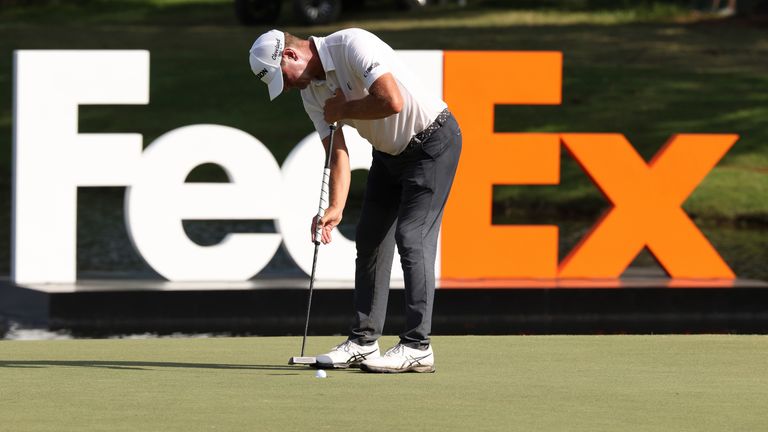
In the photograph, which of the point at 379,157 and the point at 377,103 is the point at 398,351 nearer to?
the point at 379,157

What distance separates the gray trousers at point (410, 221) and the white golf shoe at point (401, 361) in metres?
0.04

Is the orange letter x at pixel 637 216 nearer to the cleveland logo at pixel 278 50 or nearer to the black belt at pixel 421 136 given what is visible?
the black belt at pixel 421 136

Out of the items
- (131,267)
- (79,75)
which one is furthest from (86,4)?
(79,75)

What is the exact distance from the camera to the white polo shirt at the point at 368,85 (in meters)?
7.38

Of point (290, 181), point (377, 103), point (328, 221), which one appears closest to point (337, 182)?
point (328, 221)

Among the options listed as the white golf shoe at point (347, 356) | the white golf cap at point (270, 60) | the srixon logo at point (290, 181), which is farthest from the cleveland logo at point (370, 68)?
the srixon logo at point (290, 181)

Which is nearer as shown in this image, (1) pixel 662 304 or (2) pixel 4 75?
(1) pixel 662 304

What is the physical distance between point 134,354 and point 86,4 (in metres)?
38.5

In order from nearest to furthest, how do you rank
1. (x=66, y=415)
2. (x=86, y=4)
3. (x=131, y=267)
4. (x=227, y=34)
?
(x=66, y=415) → (x=131, y=267) → (x=227, y=34) → (x=86, y=4)

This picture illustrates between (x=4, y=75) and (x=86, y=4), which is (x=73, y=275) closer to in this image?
(x=4, y=75)

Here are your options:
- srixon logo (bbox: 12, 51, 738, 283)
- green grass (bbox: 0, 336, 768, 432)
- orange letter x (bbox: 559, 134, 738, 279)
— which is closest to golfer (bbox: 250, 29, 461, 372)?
green grass (bbox: 0, 336, 768, 432)

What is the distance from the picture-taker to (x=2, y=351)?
28.7ft

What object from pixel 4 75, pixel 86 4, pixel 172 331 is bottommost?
pixel 172 331

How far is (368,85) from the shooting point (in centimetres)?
736
